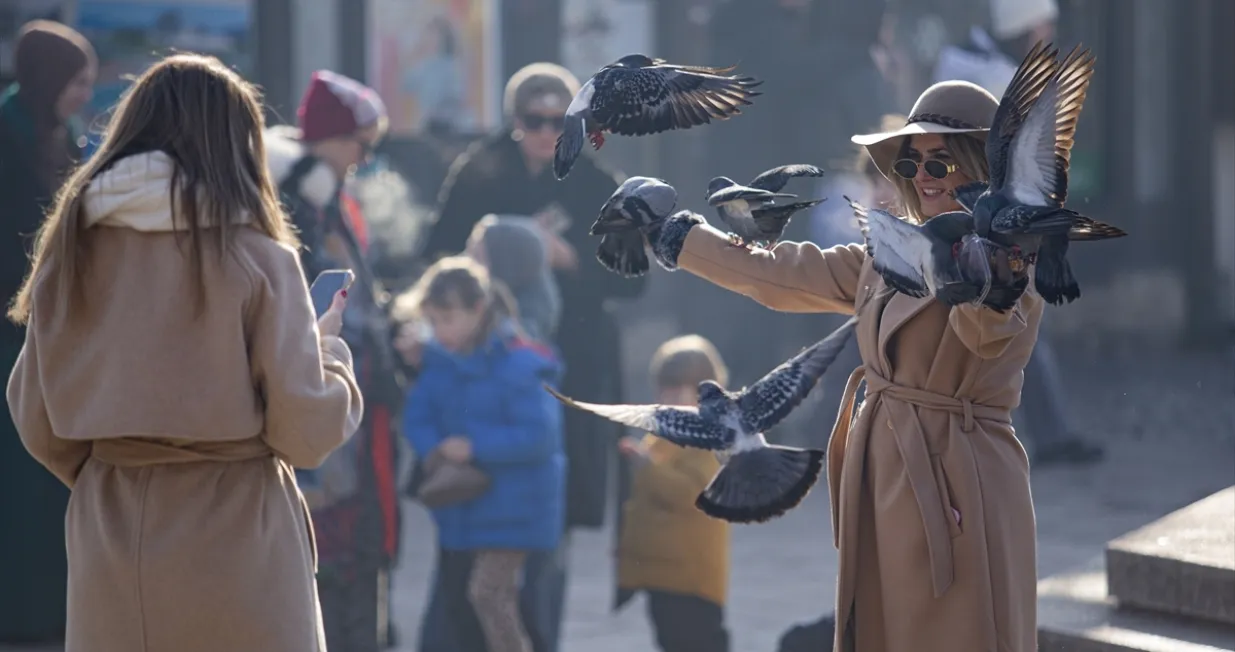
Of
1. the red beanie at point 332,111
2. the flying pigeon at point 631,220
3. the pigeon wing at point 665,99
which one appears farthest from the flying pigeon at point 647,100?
the red beanie at point 332,111

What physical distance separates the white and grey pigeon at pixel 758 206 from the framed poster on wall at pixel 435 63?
5.93m

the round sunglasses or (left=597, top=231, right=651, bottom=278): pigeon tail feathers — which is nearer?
the round sunglasses

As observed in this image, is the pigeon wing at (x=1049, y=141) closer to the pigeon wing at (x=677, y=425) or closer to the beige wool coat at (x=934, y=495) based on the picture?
the beige wool coat at (x=934, y=495)

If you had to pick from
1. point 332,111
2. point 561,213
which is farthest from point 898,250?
point 561,213

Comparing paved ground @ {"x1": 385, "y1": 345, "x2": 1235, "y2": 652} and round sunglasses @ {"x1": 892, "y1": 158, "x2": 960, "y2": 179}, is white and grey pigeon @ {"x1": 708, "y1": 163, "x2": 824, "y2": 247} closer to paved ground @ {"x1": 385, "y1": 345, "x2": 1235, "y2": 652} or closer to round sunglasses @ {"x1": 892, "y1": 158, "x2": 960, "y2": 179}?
round sunglasses @ {"x1": 892, "y1": 158, "x2": 960, "y2": 179}

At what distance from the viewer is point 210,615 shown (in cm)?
292

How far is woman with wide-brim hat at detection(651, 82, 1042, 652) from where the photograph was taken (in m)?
2.94

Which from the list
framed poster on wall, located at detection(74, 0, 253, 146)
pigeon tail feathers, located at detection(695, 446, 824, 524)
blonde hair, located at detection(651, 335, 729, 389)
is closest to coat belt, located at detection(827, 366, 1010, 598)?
pigeon tail feathers, located at detection(695, 446, 824, 524)

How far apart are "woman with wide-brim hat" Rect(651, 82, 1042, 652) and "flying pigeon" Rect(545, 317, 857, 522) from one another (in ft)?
0.36

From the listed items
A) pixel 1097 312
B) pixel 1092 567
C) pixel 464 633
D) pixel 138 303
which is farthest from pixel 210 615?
pixel 1097 312

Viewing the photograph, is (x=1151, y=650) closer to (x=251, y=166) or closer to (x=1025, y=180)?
(x=1025, y=180)

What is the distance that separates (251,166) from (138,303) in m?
0.33

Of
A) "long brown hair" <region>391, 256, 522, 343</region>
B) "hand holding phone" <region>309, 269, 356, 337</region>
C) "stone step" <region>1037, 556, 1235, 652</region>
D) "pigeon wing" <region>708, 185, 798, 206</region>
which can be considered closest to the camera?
"pigeon wing" <region>708, 185, 798, 206</region>

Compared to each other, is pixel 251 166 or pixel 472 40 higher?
pixel 472 40
